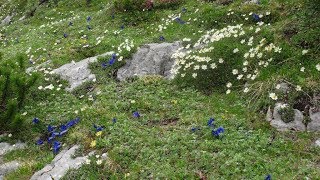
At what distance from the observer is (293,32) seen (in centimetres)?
1158

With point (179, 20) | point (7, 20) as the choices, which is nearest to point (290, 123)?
point (179, 20)

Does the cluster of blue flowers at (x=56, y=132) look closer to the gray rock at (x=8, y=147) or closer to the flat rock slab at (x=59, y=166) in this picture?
the gray rock at (x=8, y=147)

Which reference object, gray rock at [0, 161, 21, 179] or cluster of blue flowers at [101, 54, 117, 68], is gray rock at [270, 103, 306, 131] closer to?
gray rock at [0, 161, 21, 179]

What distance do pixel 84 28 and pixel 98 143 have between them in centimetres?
1092

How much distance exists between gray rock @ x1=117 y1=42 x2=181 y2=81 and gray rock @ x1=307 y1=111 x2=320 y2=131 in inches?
203

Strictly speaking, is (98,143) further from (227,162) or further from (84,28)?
(84,28)

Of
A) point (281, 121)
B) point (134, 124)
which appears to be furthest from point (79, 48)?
point (281, 121)

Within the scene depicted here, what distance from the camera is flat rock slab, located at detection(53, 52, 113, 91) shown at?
43.7 feet

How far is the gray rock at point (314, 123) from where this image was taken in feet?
29.2

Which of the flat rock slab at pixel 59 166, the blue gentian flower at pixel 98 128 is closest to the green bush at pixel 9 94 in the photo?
the flat rock slab at pixel 59 166

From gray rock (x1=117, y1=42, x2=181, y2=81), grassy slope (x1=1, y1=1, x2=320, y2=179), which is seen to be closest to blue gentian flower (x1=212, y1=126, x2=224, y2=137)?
grassy slope (x1=1, y1=1, x2=320, y2=179)

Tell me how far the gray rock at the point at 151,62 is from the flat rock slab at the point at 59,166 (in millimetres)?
4438

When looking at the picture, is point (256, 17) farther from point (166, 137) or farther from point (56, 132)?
point (56, 132)

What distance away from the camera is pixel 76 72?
545 inches
